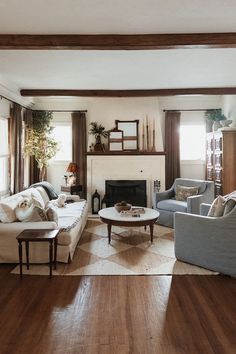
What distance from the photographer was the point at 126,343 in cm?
223

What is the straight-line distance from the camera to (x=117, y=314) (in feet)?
8.70

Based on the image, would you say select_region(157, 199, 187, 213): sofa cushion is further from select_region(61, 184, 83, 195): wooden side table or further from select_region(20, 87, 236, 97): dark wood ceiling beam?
select_region(20, 87, 236, 97): dark wood ceiling beam

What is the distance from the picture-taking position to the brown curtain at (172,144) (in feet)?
23.5

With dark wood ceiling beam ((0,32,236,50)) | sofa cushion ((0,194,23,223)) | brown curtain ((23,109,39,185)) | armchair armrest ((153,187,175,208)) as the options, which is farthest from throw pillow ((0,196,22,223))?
brown curtain ((23,109,39,185))

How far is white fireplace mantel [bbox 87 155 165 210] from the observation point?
273 inches

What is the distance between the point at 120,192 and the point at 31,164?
222 centimetres

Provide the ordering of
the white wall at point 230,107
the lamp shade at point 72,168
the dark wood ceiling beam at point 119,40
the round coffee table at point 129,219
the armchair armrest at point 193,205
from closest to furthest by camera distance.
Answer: the dark wood ceiling beam at point 119,40 → the round coffee table at point 129,219 → the armchair armrest at point 193,205 → the white wall at point 230,107 → the lamp shade at point 72,168

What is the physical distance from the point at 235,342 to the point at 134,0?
287 centimetres

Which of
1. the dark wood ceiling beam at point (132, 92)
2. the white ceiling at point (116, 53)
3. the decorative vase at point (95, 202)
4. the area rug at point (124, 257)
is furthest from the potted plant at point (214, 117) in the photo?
the decorative vase at point (95, 202)

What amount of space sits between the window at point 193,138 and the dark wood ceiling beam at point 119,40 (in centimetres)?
402

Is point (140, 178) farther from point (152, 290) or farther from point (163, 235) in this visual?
point (152, 290)

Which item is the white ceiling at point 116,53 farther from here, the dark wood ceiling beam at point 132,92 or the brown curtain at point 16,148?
the brown curtain at point 16,148

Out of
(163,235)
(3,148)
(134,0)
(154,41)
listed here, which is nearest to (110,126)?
(3,148)

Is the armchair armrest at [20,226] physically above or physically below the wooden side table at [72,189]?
below
